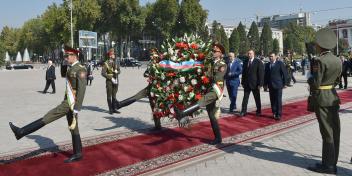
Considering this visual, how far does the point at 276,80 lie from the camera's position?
11852 mm

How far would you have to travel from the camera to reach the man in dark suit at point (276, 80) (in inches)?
465

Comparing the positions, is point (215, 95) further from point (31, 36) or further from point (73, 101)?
point (31, 36)

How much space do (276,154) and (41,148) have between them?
4731 millimetres

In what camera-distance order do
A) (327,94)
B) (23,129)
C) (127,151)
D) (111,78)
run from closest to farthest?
(327,94) < (23,129) < (127,151) < (111,78)

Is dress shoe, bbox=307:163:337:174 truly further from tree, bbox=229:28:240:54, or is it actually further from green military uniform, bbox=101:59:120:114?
tree, bbox=229:28:240:54

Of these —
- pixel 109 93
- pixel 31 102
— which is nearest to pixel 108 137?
pixel 109 93

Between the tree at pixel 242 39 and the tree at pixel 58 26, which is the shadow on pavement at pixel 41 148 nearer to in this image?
the tree at pixel 58 26

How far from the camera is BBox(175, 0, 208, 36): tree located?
8631cm

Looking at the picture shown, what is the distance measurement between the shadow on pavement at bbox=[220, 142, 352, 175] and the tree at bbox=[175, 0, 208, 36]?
78341 millimetres

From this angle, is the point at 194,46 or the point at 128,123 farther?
the point at 128,123

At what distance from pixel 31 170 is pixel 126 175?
5.50ft

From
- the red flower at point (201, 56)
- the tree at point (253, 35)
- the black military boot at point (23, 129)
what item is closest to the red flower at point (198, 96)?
the red flower at point (201, 56)

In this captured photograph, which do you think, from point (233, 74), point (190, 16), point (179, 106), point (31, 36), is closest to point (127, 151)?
point (179, 106)

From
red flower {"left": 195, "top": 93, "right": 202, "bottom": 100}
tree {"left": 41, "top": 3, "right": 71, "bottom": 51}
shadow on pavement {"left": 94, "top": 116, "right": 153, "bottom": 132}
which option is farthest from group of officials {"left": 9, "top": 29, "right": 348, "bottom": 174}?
tree {"left": 41, "top": 3, "right": 71, "bottom": 51}
